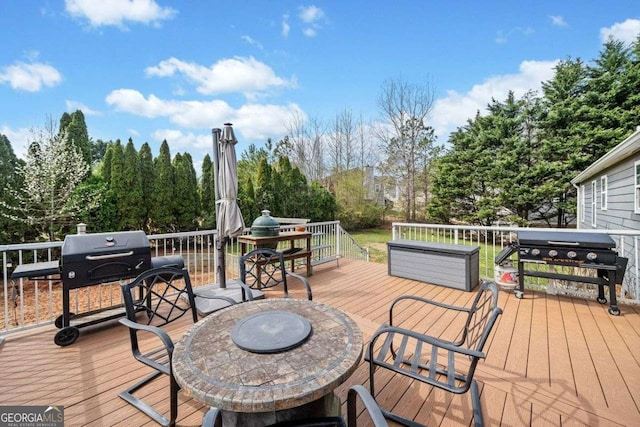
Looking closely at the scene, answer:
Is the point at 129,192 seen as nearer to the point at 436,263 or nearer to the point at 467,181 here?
the point at 436,263

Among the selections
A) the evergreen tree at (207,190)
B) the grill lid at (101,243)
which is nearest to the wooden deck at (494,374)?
the grill lid at (101,243)

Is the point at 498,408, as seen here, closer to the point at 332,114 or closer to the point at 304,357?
the point at 304,357

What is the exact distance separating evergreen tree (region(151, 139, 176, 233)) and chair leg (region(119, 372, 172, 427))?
29.1 feet

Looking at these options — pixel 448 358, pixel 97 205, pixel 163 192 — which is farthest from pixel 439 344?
pixel 163 192

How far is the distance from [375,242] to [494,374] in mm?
10694

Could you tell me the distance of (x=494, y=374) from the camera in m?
2.27

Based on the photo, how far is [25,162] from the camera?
7086 millimetres

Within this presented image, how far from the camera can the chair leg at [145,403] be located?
5.84 ft

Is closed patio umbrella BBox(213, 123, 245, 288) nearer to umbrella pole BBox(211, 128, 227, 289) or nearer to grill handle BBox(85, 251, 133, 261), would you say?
umbrella pole BBox(211, 128, 227, 289)

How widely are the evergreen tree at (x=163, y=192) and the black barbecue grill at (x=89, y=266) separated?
24.1ft

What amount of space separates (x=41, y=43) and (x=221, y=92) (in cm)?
555

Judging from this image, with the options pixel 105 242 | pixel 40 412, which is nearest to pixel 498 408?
pixel 40 412

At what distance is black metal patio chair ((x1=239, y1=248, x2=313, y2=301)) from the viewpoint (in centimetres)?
288

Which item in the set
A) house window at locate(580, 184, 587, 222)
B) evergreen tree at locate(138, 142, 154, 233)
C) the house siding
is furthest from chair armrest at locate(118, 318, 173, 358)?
house window at locate(580, 184, 587, 222)
